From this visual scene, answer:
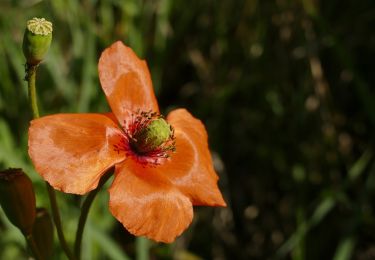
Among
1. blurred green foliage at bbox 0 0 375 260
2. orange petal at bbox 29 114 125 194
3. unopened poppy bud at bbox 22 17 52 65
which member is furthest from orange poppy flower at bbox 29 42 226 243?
blurred green foliage at bbox 0 0 375 260

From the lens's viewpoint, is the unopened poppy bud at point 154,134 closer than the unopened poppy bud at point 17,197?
No

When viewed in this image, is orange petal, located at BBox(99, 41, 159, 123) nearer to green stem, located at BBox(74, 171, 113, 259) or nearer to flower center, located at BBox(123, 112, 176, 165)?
flower center, located at BBox(123, 112, 176, 165)

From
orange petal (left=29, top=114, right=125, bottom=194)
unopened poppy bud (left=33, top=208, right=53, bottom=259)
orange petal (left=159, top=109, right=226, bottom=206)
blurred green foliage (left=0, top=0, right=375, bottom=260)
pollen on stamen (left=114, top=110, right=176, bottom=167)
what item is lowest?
blurred green foliage (left=0, top=0, right=375, bottom=260)

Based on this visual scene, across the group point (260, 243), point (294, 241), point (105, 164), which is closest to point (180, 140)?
point (105, 164)

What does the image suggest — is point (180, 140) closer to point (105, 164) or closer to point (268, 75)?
point (105, 164)

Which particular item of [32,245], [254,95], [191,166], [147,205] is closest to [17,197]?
[32,245]

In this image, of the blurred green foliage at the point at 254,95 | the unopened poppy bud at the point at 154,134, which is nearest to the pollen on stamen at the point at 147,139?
the unopened poppy bud at the point at 154,134

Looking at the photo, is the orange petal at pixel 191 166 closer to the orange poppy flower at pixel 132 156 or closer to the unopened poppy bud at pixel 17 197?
the orange poppy flower at pixel 132 156
